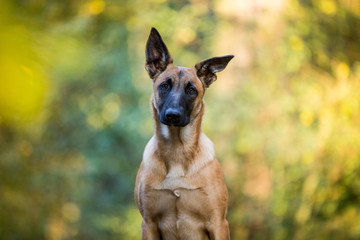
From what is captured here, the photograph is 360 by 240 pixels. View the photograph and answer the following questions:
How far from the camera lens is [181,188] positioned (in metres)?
3.04

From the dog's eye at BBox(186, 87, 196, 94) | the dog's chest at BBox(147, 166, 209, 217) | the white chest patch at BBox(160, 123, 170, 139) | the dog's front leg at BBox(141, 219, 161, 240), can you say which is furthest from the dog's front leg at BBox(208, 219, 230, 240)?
the dog's eye at BBox(186, 87, 196, 94)

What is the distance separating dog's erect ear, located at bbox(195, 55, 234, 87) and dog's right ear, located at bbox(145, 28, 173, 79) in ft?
0.76

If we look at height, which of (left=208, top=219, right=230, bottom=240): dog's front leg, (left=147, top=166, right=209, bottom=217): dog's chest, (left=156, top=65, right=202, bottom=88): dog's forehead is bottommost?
(left=208, top=219, right=230, bottom=240): dog's front leg

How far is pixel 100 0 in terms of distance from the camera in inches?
323

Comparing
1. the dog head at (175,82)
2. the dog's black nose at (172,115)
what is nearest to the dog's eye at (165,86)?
the dog head at (175,82)

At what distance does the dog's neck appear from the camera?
3134mm

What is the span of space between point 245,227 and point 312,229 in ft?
3.84

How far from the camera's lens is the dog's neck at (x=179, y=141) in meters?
3.13

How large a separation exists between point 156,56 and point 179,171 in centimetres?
85

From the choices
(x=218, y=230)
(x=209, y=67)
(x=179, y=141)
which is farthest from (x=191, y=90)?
(x=218, y=230)

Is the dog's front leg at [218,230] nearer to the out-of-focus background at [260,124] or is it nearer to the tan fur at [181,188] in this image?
the tan fur at [181,188]

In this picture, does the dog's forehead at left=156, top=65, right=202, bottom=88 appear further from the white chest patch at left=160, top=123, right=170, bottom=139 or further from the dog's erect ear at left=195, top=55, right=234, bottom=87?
the white chest patch at left=160, top=123, right=170, bottom=139

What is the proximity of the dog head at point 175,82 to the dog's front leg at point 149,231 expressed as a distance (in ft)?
2.32

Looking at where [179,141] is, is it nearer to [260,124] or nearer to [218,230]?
[218,230]
